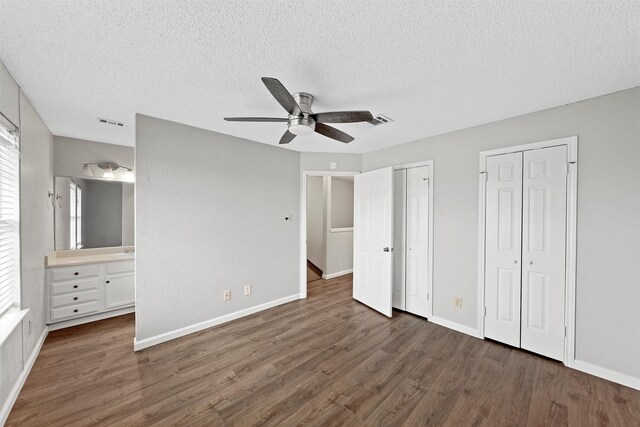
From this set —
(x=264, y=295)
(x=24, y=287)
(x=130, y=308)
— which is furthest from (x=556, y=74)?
(x=130, y=308)

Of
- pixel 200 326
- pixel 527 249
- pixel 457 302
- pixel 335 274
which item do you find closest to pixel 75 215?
pixel 200 326

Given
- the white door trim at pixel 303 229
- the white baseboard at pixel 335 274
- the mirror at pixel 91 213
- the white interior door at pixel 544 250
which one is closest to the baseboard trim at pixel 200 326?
the white door trim at pixel 303 229

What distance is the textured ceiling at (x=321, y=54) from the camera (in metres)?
1.27

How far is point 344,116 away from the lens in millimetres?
1845

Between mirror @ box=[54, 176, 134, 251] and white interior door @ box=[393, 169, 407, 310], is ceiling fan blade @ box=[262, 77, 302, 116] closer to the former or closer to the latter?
white interior door @ box=[393, 169, 407, 310]

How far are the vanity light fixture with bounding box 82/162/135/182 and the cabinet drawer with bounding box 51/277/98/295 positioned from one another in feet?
4.76

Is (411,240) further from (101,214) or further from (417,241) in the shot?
(101,214)

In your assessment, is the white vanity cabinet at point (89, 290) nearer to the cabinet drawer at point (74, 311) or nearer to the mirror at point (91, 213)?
the cabinet drawer at point (74, 311)

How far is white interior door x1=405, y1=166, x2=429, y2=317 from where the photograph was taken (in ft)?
10.9

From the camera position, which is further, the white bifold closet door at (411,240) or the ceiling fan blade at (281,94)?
the white bifold closet door at (411,240)

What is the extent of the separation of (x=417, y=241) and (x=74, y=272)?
14.1 ft

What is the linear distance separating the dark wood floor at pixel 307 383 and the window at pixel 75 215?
3.77 ft

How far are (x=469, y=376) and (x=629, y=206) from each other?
1.91 m

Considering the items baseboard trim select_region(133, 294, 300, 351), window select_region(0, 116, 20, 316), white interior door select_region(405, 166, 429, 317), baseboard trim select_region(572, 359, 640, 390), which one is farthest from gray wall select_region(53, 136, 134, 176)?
baseboard trim select_region(572, 359, 640, 390)
